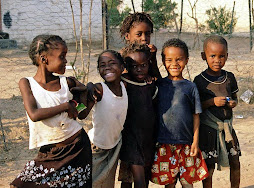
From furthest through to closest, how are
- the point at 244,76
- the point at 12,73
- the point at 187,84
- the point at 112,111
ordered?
1. the point at 12,73
2. the point at 244,76
3. the point at 187,84
4. the point at 112,111

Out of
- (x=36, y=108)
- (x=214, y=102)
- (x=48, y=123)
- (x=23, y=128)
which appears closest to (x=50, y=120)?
(x=48, y=123)

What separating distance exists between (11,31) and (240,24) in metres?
9.49

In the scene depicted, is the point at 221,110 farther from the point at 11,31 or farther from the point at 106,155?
the point at 11,31

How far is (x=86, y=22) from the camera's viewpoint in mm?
12266

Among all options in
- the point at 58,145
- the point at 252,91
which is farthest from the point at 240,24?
the point at 58,145

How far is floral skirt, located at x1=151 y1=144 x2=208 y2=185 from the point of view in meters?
2.79

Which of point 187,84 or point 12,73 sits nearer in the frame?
point 187,84

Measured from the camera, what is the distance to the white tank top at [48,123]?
2.21 metres

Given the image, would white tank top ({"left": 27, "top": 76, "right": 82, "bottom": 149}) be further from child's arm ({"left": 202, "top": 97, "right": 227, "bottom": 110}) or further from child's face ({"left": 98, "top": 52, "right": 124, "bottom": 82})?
child's arm ({"left": 202, "top": 97, "right": 227, "bottom": 110})

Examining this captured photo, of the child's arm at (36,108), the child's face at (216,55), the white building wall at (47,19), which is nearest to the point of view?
the child's arm at (36,108)

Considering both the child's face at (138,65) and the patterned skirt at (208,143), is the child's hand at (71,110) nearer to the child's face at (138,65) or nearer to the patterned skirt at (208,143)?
the child's face at (138,65)

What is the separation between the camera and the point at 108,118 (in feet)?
8.31

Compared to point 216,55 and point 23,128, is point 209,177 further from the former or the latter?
point 23,128

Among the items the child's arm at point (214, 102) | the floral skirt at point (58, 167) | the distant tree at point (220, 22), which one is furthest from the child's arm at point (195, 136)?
the distant tree at point (220, 22)
